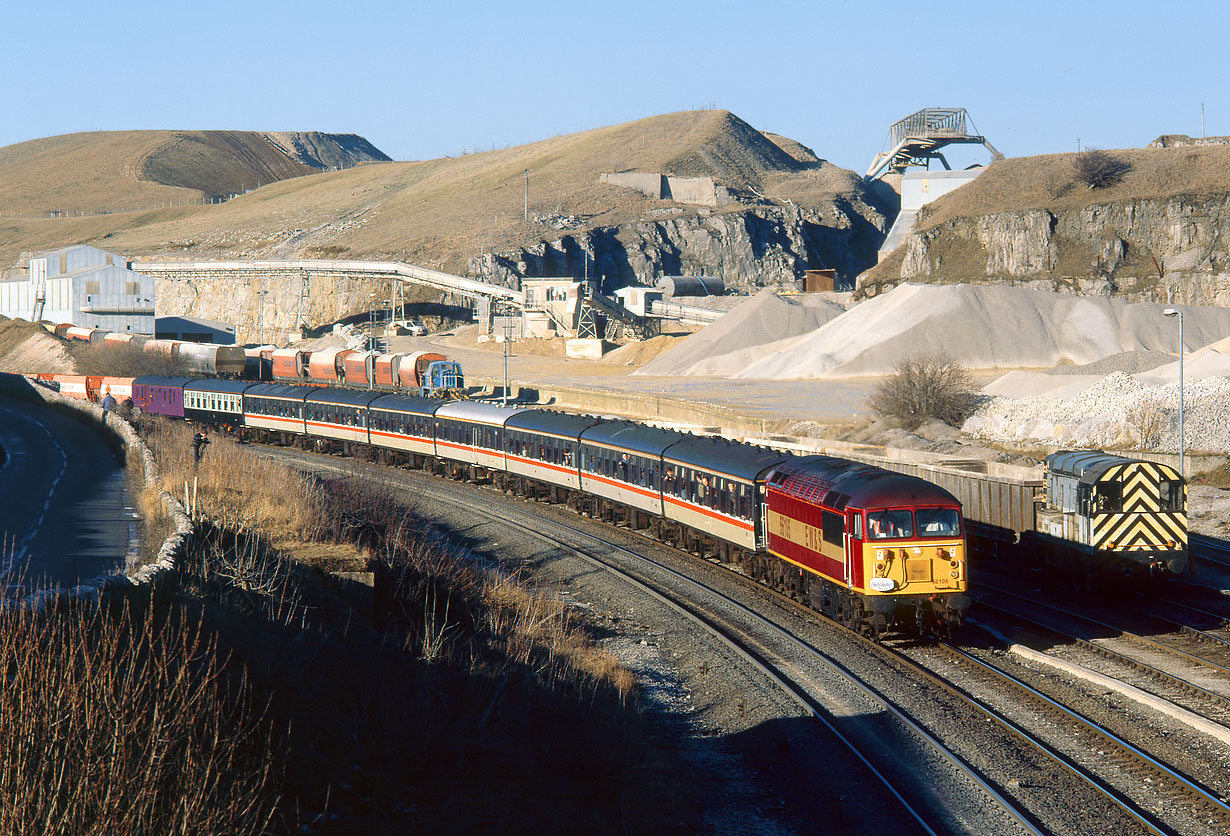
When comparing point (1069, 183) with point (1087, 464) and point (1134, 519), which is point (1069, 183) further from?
point (1134, 519)

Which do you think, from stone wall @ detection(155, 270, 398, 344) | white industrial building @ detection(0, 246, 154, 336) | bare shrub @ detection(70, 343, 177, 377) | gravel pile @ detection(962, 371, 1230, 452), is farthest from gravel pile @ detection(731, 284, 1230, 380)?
stone wall @ detection(155, 270, 398, 344)

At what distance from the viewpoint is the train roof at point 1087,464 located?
2641cm

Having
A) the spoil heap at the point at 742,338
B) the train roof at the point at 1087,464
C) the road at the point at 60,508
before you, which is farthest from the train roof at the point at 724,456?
the spoil heap at the point at 742,338

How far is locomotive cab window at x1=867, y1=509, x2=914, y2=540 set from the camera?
21.6 m

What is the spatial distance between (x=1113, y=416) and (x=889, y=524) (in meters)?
33.9

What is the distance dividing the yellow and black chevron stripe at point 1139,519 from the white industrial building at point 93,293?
11864cm

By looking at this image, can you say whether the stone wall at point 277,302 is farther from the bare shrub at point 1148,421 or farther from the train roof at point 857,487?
the train roof at point 857,487

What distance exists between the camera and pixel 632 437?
119 ft

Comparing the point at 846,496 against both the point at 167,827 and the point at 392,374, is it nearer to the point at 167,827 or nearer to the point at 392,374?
the point at 167,827

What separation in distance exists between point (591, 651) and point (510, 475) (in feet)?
78.2

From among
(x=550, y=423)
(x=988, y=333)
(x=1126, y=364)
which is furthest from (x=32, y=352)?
(x=1126, y=364)

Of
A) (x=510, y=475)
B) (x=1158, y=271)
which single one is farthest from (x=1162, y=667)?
(x=1158, y=271)

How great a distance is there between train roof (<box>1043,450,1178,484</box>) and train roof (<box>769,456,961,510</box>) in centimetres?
566

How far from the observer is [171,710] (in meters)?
11.1
